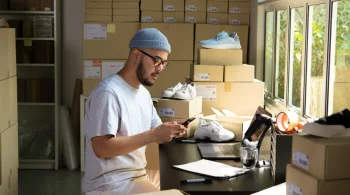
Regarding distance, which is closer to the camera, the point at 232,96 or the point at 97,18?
the point at 232,96

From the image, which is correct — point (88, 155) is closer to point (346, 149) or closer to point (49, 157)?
point (346, 149)

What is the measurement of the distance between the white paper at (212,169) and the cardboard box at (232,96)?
3.90 feet

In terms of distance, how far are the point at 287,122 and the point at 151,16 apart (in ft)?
10.4

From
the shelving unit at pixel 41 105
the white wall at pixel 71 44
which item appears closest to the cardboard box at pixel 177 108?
the shelving unit at pixel 41 105

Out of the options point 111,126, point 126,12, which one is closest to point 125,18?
point 126,12

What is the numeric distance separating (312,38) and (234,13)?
202 centimetres

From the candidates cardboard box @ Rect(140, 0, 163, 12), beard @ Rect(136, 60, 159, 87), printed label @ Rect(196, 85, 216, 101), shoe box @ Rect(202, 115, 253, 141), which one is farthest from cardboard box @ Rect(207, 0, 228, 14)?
beard @ Rect(136, 60, 159, 87)

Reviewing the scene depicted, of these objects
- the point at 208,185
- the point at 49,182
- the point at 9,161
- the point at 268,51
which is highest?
the point at 268,51

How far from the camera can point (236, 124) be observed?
332 cm

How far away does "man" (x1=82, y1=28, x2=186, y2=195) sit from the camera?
257cm

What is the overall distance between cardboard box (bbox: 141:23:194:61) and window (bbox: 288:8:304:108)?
147 cm

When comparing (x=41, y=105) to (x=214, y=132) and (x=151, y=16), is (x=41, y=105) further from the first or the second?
(x=214, y=132)

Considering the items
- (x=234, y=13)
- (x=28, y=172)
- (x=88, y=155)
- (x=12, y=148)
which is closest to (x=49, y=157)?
(x=28, y=172)

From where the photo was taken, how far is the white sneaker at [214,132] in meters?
3.23
